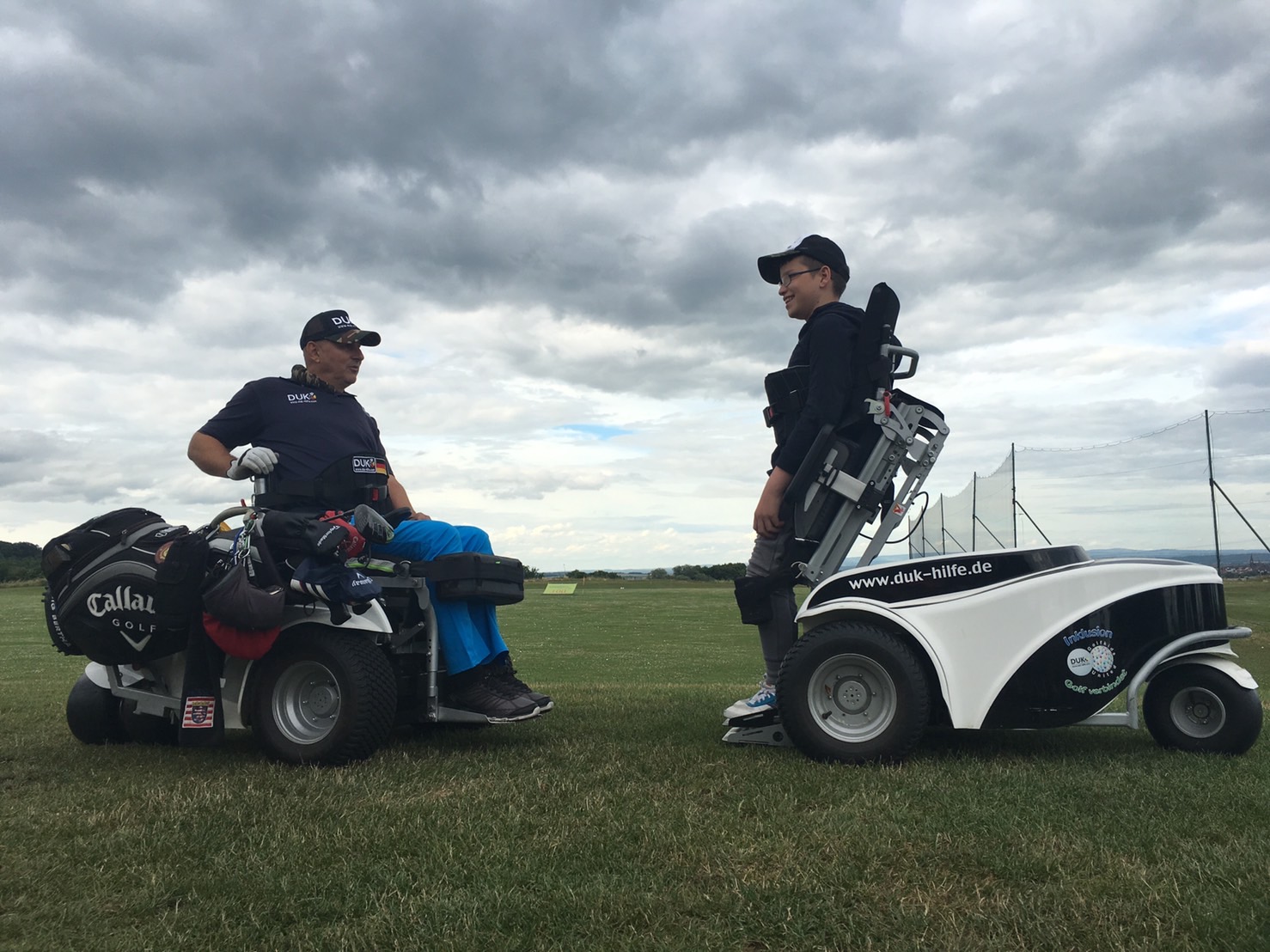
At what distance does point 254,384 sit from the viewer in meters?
5.17

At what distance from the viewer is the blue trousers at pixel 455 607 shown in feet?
15.3

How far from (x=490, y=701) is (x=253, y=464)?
162cm

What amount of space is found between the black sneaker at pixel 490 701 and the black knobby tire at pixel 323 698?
1.22ft

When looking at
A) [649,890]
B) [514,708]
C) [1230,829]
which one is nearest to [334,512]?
[514,708]

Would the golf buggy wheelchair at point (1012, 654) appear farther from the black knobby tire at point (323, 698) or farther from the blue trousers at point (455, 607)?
the black knobby tire at point (323, 698)

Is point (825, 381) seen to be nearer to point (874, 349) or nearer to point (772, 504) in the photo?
point (874, 349)

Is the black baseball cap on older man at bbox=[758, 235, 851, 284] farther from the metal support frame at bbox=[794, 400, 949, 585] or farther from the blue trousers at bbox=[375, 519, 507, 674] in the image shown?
the blue trousers at bbox=[375, 519, 507, 674]

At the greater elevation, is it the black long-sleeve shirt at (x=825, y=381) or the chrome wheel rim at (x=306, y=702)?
the black long-sleeve shirt at (x=825, y=381)

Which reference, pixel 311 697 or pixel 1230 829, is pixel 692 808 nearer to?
pixel 1230 829

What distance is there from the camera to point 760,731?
4688 mm

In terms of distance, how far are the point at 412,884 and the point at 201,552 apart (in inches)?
90.5

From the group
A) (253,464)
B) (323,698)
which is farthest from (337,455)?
(323,698)

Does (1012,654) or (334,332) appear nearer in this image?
(1012,654)

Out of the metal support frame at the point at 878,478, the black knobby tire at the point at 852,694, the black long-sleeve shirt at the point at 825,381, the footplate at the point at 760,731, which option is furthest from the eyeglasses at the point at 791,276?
the footplate at the point at 760,731
